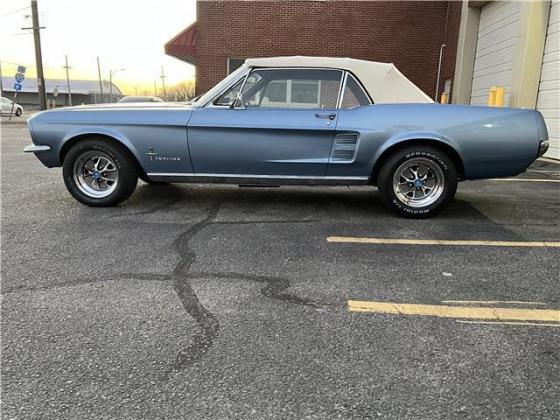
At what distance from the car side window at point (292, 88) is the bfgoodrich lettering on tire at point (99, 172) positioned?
1500mm

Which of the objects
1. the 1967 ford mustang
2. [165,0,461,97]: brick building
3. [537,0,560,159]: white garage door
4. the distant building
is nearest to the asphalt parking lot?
the 1967 ford mustang

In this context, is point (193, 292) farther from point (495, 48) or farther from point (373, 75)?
point (495, 48)

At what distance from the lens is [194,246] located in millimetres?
4070

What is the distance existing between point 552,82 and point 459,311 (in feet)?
27.3

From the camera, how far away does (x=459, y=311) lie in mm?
2910

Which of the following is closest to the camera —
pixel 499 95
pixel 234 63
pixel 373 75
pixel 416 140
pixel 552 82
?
pixel 416 140

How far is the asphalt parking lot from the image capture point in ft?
6.86

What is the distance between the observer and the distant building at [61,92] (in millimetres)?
68250

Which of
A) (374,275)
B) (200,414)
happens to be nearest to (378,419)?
(200,414)

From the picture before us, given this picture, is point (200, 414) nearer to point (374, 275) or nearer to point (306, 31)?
point (374, 275)

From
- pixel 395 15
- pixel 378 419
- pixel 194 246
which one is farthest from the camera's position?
pixel 395 15

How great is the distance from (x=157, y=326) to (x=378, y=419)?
→ 133 cm

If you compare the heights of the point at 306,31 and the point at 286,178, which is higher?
the point at 306,31

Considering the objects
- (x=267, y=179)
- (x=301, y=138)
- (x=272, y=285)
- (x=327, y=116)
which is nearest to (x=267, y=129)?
(x=301, y=138)
